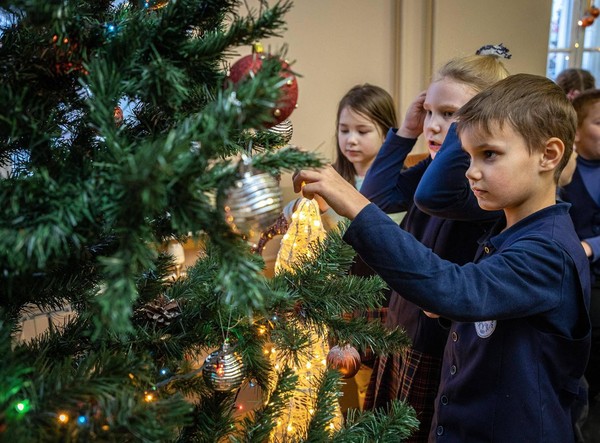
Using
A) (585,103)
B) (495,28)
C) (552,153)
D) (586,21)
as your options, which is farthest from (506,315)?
(586,21)

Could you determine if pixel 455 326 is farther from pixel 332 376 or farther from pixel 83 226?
pixel 83 226

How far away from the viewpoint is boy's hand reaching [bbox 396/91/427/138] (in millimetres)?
1175

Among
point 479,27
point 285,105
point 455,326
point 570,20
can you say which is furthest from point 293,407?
point 570,20

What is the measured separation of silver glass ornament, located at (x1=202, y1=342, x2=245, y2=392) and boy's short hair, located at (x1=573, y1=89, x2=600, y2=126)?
1.72 metres

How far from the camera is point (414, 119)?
118cm

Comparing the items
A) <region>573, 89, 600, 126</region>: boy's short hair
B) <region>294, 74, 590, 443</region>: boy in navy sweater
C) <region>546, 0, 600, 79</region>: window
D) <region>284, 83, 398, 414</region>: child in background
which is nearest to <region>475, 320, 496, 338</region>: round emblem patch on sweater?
<region>294, 74, 590, 443</region>: boy in navy sweater

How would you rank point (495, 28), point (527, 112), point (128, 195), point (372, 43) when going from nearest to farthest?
point (128, 195) → point (527, 112) → point (372, 43) → point (495, 28)

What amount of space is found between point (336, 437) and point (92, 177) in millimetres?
397

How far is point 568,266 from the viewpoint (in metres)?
0.71

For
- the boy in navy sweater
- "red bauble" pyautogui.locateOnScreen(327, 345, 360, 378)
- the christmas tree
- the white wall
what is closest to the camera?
the christmas tree

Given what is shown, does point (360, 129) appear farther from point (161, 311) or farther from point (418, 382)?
point (161, 311)

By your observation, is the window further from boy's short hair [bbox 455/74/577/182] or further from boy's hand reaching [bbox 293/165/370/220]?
boy's hand reaching [bbox 293/165/370/220]

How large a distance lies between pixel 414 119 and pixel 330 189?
0.66 meters

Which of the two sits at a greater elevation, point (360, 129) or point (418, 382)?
point (360, 129)
